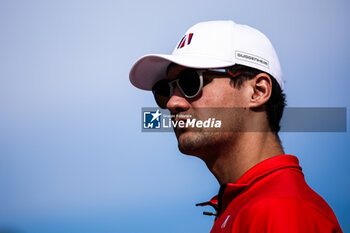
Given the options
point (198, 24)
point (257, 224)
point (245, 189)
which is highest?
point (198, 24)

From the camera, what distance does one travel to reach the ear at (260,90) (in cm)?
Result: 231

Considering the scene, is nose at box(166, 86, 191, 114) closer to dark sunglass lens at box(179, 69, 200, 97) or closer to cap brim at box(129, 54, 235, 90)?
dark sunglass lens at box(179, 69, 200, 97)

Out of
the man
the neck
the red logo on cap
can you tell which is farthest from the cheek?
the red logo on cap

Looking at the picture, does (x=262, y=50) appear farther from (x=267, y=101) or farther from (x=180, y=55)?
(x=180, y=55)

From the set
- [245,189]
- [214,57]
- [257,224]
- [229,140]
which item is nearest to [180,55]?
[214,57]

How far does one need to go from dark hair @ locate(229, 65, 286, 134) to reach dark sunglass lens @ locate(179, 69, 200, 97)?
0.87 ft

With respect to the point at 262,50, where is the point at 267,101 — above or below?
below

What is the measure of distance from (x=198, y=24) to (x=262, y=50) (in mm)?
588

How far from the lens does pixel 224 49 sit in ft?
7.86

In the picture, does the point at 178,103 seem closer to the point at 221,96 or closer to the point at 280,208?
the point at 221,96

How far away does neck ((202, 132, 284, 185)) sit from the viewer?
220cm

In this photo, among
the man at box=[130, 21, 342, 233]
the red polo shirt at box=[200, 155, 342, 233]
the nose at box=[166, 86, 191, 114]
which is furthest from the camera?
the nose at box=[166, 86, 191, 114]

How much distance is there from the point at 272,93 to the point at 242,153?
60 cm

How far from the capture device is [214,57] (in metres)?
2.39
